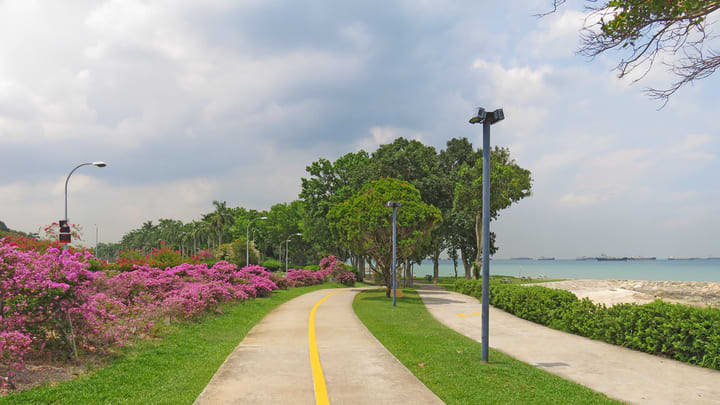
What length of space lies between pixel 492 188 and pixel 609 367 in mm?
30549

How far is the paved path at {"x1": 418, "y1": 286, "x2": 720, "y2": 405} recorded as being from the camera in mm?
6945

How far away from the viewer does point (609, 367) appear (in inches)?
344

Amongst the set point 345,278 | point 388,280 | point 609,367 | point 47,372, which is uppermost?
point 47,372

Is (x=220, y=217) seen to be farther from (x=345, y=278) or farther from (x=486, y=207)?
(x=486, y=207)

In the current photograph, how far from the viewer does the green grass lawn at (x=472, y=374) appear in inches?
254

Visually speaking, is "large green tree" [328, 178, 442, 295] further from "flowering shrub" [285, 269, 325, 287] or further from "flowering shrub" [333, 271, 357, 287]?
"flowering shrub" [333, 271, 357, 287]

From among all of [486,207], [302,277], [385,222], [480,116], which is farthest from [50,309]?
[302,277]

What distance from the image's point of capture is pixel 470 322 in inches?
608

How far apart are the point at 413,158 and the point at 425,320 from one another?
27.2 metres

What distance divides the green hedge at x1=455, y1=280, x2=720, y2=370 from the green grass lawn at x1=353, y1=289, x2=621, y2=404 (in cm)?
380

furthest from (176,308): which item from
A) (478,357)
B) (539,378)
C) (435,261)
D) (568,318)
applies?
(435,261)

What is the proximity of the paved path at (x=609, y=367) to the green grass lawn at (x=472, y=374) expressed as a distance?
0.64m

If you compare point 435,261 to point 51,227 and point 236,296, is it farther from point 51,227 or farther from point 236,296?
point 51,227

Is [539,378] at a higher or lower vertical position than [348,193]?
lower
